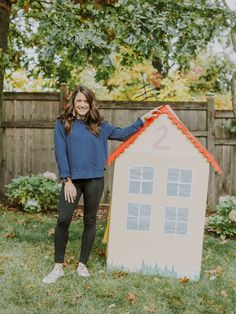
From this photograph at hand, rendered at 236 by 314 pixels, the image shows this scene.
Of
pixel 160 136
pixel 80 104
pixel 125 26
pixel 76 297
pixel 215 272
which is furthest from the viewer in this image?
pixel 125 26

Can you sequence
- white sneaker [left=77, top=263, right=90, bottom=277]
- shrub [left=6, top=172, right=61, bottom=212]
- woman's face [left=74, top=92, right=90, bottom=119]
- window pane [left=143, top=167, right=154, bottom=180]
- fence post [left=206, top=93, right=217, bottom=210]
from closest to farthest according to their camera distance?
woman's face [left=74, top=92, right=90, bottom=119] < white sneaker [left=77, top=263, right=90, bottom=277] < window pane [left=143, top=167, right=154, bottom=180] < shrub [left=6, top=172, right=61, bottom=212] < fence post [left=206, top=93, right=217, bottom=210]

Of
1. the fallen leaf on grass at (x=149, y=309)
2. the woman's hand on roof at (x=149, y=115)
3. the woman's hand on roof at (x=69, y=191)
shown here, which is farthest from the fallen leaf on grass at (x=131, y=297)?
Result: the woman's hand on roof at (x=149, y=115)

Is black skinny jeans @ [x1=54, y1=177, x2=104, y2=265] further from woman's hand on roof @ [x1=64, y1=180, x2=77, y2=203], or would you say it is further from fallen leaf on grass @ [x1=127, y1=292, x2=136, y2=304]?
fallen leaf on grass @ [x1=127, y1=292, x2=136, y2=304]

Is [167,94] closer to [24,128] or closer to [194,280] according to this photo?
[24,128]

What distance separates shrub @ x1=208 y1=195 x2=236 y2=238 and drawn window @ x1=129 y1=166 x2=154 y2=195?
192 cm

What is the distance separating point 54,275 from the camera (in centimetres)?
461

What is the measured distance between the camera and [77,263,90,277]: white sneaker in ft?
15.5

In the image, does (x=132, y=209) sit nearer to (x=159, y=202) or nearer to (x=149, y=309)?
(x=159, y=202)

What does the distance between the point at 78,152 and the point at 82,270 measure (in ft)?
3.62

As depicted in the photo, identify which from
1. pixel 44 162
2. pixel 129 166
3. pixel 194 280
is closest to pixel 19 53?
pixel 44 162

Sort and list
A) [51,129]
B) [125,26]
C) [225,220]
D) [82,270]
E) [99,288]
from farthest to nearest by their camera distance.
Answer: [51,129] → [225,220] → [125,26] → [82,270] → [99,288]

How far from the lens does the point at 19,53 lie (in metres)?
8.54

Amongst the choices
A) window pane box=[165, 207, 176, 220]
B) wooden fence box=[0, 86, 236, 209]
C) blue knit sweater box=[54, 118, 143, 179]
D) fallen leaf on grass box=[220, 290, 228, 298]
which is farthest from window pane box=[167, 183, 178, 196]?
wooden fence box=[0, 86, 236, 209]

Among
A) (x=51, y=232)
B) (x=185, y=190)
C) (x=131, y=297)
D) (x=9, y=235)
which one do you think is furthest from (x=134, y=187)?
(x=9, y=235)
